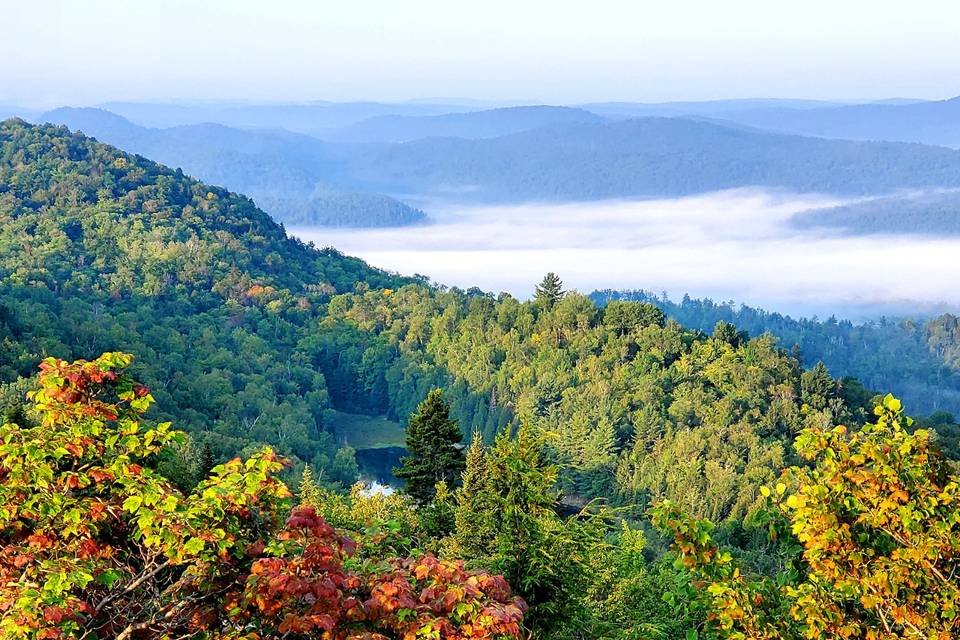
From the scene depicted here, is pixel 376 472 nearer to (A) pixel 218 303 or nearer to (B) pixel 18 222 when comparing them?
(A) pixel 218 303

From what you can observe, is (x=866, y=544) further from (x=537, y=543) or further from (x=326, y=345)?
(x=326, y=345)

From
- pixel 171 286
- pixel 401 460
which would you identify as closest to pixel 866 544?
pixel 401 460

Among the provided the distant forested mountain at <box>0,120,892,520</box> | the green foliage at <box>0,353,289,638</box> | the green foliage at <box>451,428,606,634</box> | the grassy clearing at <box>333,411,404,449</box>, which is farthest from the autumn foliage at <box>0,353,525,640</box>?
the grassy clearing at <box>333,411,404,449</box>

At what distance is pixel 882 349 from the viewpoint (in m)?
151

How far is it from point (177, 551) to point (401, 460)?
30.0 metres

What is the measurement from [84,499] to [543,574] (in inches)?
262

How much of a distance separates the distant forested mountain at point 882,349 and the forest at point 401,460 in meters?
1.52

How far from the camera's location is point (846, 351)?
5891 inches

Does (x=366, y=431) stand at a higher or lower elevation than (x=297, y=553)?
lower

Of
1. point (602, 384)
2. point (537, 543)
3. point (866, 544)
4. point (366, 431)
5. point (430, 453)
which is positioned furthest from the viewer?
point (366, 431)

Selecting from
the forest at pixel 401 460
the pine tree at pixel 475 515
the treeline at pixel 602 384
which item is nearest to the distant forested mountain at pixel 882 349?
the forest at pixel 401 460

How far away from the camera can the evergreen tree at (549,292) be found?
2985 inches

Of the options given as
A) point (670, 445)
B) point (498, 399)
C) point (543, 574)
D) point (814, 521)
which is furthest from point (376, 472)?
point (814, 521)

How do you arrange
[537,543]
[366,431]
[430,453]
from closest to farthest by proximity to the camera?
[537,543] → [430,453] → [366,431]
